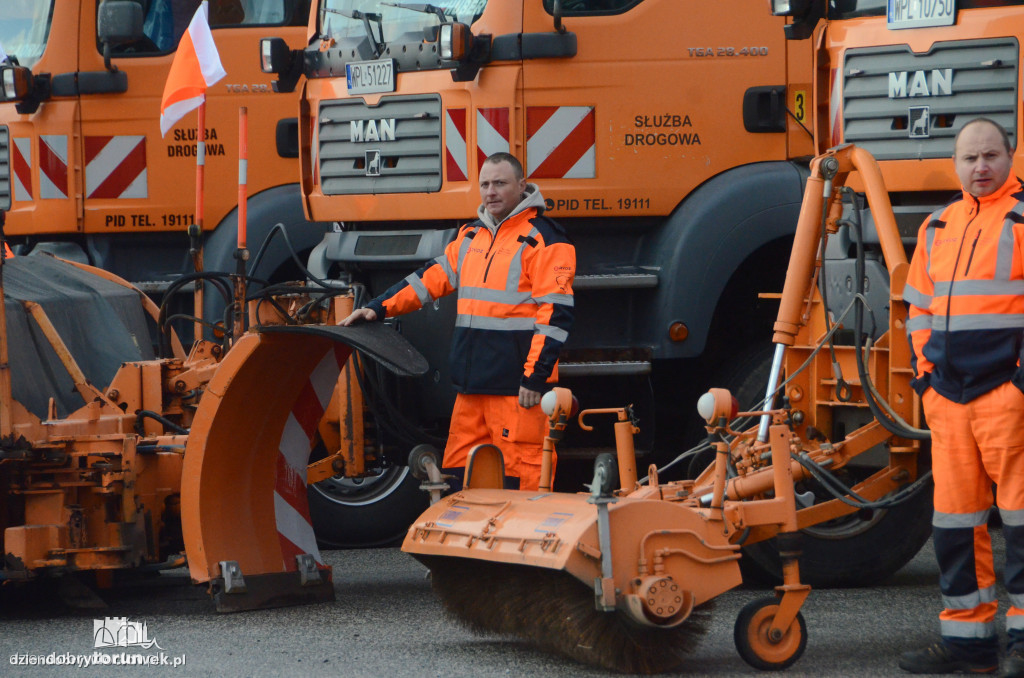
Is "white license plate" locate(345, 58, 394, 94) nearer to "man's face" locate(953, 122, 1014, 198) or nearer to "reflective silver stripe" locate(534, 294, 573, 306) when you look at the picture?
"reflective silver stripe" locate(534, 294, 573, 306)

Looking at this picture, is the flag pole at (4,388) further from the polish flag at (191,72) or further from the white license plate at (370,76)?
the polish flag at (191,72)

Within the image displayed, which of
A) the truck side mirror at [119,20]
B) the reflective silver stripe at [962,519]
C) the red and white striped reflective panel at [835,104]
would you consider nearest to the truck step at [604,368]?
the red and white striped reflective panel at [835,104]

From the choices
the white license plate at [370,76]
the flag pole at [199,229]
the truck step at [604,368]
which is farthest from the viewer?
the flag pole at [199,229]

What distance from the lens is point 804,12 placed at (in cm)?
617

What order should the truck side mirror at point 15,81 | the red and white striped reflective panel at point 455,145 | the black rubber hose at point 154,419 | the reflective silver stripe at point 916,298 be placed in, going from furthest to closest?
the truck side mirror at point 15,81
the red and white striped reflective panel at point 455,145
the black rubber hose at point 154,419
the reflective silver stripe at point 916,298

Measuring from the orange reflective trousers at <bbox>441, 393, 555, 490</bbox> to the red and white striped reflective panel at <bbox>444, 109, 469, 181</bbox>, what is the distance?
118 centimetres

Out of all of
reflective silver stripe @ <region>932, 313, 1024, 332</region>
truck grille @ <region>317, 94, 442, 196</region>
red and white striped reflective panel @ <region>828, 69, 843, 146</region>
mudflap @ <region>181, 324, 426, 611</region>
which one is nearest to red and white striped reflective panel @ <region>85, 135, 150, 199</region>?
truck grille @ <region>317, 94, 442, 196</region>

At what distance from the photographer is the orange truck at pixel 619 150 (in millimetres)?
6668

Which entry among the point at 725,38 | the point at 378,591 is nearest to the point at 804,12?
the point at 725,38

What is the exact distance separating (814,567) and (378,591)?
5.76 feet

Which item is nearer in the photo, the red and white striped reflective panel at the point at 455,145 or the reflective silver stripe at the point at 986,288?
the reflective silver stripe at the point at 986,288

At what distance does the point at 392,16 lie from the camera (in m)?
6.95

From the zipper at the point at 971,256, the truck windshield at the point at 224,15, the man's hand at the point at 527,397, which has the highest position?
the truck windshield at the point at 224,15

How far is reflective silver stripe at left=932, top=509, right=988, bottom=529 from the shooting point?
15.6ft
